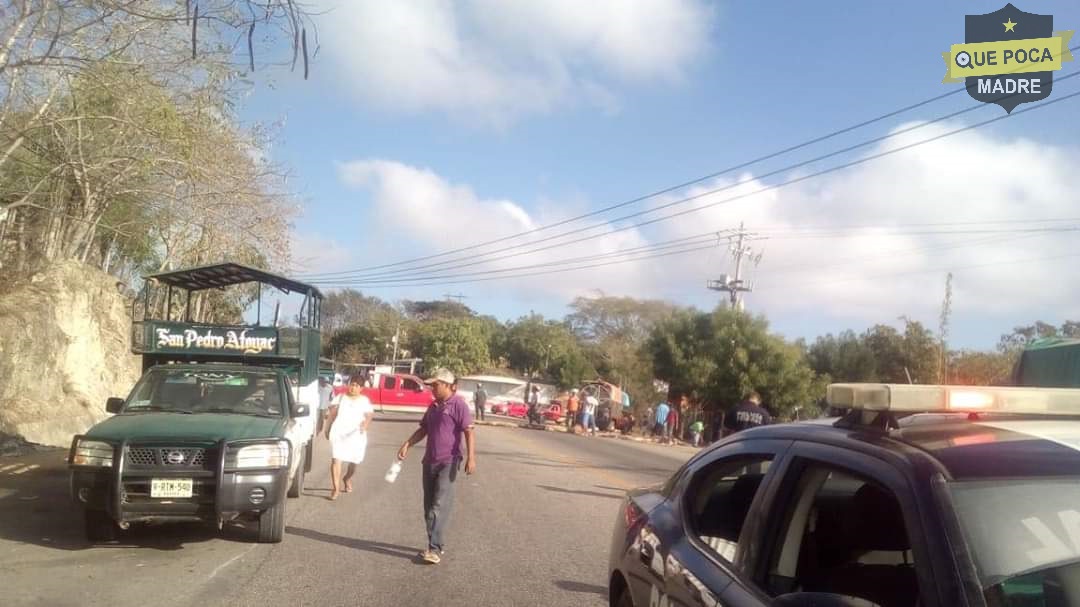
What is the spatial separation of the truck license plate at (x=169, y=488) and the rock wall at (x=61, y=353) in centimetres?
982

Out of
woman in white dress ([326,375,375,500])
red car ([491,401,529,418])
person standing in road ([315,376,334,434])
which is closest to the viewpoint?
woman in white dress ([326,375,375,500])

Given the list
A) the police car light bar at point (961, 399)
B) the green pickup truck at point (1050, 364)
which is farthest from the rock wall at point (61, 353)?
the police car light bar at point (961, 399)

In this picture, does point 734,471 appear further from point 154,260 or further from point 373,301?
point 373,301

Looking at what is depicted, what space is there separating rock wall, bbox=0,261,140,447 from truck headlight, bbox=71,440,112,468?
9.35 metres

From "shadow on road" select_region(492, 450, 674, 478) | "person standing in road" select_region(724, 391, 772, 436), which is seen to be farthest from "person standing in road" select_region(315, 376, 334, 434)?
"person standing in road" select_region(724, 391, 772, 436)

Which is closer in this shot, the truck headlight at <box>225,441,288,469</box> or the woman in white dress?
the truck headlight at <box>225,441,288,469</box>

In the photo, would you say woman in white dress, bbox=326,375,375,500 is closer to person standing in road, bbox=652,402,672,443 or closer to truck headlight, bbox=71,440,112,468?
truck headlight, bbox=71,440,112,468

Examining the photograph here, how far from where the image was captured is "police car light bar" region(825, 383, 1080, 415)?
282cm

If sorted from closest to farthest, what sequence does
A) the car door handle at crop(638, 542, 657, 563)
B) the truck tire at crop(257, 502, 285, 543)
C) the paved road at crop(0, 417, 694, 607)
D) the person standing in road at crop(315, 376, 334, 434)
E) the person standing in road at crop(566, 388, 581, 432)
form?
1. the car door handle at crop(638, 542, 657, 563)
2. the paved road at crop(0, 417, 694, 607)
3. the truck tire at crop(257, 502, 285, 543)
4. the person standing in road at crop(315, 376, 334, 434)
5. the person standing in road at crop(566, 388, 581, 432)

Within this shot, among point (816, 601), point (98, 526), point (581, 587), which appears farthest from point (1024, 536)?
point (98, 526)

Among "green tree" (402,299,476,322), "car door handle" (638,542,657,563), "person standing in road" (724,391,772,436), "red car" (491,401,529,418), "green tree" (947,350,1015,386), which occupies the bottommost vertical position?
"red car" (491,401,529,418)

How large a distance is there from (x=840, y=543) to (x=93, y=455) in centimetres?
660

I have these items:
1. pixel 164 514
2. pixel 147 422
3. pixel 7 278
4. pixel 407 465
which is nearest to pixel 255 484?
pixel 164 514

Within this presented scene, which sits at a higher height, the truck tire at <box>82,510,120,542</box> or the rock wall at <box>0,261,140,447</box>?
the rock wall at <box>0,261,140,447</box>
